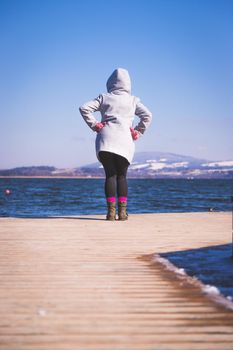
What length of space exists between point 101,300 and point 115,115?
4.47 meters

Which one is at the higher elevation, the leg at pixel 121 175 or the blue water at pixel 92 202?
the leg at pixel 121 175

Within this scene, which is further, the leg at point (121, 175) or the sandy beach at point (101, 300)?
the leg at point (121, 175)

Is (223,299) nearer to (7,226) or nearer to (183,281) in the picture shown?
(183,281)

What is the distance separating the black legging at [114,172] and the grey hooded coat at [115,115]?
92 mm

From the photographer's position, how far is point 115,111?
21.2ft

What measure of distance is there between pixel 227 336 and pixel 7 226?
14.2 ft

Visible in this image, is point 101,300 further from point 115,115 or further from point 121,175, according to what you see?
point 115,115

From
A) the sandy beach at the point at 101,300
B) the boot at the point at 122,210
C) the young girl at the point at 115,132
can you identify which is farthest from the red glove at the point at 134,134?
A: the sandy beach at the point at 101,300

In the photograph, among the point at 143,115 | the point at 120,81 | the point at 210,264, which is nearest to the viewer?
the point at 210,264

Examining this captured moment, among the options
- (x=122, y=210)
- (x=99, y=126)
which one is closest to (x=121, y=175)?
(x=122, y=210)

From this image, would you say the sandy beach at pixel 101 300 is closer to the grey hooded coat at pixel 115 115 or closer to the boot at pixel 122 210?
the boot at pixel 122 210

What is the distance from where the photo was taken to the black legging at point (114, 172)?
6383 millimetres

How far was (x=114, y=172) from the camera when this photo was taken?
6457 mm

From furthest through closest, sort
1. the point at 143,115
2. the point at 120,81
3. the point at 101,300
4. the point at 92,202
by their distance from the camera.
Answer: the point at 92,202
the point at 143,115
the point at 120,81
the point at 101,300
